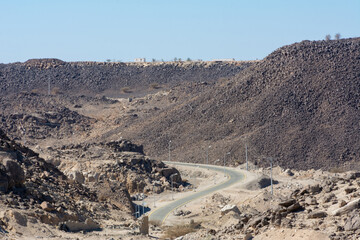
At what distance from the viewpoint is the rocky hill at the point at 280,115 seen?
91.0m

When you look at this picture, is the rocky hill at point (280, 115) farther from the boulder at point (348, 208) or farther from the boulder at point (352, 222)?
the boulder at point (352, 222)

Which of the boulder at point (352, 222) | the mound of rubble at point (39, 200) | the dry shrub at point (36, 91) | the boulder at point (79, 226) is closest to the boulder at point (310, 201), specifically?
the boulder at point (352, 222)

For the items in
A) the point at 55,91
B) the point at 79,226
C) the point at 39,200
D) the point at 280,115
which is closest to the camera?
the point at 79,226

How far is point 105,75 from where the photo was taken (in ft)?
560

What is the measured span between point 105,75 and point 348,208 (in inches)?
5955

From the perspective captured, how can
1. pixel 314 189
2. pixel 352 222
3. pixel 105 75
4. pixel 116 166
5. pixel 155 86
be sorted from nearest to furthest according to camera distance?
1. pixel 352 222
2. pixel 314 189
3. pixel 116 166
4. pixel 155 86
5. pixel 105 75

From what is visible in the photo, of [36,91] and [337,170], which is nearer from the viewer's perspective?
[337,170]

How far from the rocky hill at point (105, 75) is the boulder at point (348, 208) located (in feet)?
447

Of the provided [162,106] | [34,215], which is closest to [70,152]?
[34,215]

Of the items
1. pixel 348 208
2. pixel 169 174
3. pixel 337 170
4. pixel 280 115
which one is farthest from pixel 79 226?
pixel 280 115

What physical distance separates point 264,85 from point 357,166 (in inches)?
1204

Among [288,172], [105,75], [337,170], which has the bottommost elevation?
[337,170]

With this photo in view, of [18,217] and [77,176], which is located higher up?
[18,217]

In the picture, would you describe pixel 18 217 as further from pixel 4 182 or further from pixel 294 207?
pixel 294 207
